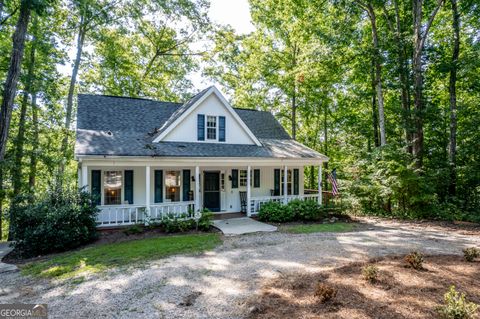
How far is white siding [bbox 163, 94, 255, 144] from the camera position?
13203 millimetres

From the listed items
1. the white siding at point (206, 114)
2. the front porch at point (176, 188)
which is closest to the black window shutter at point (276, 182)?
the front porch at point (176, 188)

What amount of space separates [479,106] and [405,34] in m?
5.92

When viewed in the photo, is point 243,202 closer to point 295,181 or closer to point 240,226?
point 240,226

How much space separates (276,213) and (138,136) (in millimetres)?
7273

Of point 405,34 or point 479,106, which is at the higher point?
point 405,34

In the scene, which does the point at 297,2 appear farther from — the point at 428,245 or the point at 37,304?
the point at 37,304

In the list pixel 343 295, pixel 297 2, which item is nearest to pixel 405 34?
pixel 297 2

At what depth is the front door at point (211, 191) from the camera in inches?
546

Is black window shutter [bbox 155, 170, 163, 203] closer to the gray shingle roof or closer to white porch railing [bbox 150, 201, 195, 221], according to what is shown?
white porch railing [bbox 150, 201, 195, 221]

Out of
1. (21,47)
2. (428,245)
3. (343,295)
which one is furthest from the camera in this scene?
(21,47)

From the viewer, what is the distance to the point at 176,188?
1320 cm

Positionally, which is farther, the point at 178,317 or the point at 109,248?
the point at 109,248

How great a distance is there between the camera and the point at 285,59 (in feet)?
69.6

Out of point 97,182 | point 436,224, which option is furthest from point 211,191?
point 436,224
